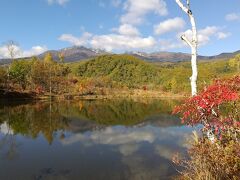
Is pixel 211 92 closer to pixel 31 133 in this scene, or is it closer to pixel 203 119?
pixel 203 119

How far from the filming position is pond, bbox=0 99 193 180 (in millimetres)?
17703

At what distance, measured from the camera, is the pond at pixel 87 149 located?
1770 cm

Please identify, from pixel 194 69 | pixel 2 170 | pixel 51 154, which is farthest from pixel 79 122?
pixel 194 69

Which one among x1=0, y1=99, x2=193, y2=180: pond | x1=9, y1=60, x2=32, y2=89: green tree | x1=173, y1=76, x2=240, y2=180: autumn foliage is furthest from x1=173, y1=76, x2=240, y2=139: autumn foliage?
x1=9, y1=60, x2=32, y2=89: green tree

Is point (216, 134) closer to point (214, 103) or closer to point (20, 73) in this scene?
point (214, 103)

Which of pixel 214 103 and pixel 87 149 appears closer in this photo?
pixel 214 103

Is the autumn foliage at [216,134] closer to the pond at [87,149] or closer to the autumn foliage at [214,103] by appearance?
the autumn foliage at [214,103]

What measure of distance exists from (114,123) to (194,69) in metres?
28.9

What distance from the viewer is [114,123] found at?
40875 millimetres

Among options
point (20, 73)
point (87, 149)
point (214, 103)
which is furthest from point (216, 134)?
point (20, 73)

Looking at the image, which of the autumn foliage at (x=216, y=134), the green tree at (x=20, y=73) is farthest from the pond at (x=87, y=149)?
the green tree at (x=20, y=73)

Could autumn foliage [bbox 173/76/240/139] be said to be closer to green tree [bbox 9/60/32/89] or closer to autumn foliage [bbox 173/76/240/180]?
autumn foliage [bbox 173/76/240/180]

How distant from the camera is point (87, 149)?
24.4m

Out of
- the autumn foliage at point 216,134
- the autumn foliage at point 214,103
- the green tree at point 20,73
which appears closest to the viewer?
the autumn foliage at point 216,134
